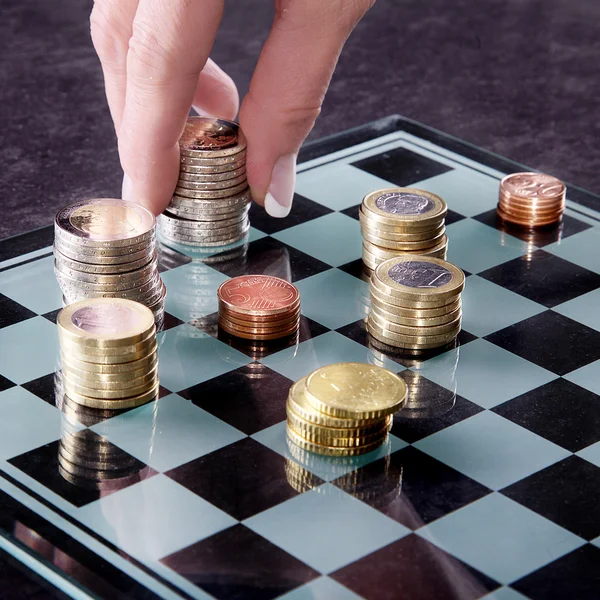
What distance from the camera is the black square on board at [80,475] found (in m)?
1.52

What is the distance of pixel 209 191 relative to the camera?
6.74ft

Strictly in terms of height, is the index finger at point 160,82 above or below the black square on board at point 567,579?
above

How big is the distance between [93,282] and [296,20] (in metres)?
0.46

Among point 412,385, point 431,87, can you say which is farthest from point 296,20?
point 431,87

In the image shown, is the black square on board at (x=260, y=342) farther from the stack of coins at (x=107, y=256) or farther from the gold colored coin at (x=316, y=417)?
the gold colored coin at (x=316, y=417)

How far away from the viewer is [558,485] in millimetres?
1547

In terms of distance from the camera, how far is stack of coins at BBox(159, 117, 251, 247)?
204cm

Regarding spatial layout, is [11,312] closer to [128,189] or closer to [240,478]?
[128,189]

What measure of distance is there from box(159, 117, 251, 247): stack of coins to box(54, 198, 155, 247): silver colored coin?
18 centimetres

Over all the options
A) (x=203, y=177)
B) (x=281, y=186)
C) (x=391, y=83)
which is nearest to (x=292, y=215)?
(x=281, y=186)

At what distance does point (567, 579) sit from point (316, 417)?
0.33 meters

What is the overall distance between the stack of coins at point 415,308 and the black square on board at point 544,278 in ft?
0.56

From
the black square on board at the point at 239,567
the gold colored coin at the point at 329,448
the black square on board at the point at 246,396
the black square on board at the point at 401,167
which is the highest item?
the gold colored coin at the point at 329,448

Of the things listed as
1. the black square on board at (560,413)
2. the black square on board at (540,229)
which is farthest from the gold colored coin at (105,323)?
the black square on board at (540,229)
